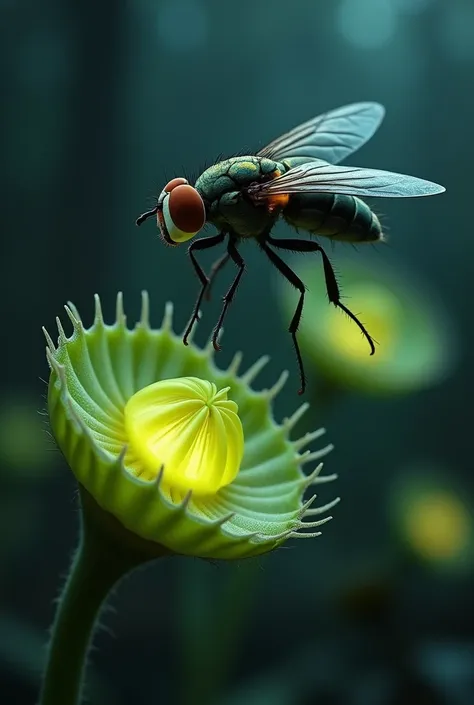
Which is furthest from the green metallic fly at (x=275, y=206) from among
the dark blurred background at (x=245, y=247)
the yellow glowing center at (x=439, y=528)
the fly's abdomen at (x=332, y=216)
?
the dark blurred background at (x=245, y=247)

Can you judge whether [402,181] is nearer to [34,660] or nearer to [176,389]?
[176,389]

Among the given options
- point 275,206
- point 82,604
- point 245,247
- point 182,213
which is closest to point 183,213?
point 182,213

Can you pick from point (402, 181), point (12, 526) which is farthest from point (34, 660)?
point (402, 181)

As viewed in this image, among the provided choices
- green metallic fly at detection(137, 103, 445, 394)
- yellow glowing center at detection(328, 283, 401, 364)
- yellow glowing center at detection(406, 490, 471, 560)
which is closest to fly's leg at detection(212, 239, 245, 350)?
green metallic fly at detection(137, 103, 445, 394)

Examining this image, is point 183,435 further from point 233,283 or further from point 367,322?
point 367,322

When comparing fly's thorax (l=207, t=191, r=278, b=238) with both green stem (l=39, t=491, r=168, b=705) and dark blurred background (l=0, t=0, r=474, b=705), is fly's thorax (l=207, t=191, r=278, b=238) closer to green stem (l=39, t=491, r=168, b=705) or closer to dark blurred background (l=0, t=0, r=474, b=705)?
green stem (l=39, t=491, r=168, b=705)
